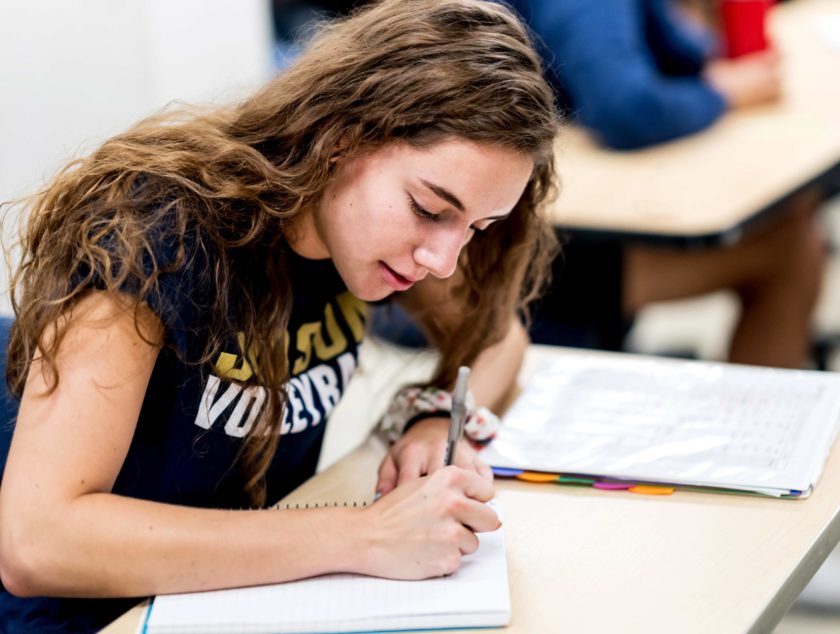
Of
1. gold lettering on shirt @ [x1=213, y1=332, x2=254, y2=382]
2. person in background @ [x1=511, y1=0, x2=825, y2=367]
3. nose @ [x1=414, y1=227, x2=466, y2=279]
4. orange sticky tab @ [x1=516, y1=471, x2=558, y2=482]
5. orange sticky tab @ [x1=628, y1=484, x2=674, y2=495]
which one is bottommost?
person in background @ [x1=511, y1=0, x2=825, y2=367]

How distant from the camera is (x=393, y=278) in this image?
3.68 feet

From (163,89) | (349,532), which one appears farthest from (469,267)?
(163,89)

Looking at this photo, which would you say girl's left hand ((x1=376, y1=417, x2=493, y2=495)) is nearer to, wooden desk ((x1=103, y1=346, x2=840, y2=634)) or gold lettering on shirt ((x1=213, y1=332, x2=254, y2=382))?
wooden desk ((x1=103, y1=346, x2=840, y2=634))

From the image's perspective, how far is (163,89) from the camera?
2.94m

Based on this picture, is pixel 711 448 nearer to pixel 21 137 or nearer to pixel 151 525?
pixel 151 525

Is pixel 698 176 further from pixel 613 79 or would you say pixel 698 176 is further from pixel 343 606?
pixel 343 606

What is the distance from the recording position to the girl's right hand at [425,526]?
3.13ft

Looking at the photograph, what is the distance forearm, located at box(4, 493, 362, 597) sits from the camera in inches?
36.7

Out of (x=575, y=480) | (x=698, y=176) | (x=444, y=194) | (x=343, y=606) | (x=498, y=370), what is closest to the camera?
(x=343, y=606)

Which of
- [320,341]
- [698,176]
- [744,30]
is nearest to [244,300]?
[320,341]

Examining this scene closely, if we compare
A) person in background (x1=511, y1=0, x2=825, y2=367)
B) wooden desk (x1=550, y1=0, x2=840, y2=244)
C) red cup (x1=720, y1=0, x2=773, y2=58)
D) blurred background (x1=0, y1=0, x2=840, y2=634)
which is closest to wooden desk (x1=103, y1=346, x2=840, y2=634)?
wooden desk (x1=550, y1=0, x2=840, y2=244)

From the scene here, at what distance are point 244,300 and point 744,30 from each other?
171 centimetres

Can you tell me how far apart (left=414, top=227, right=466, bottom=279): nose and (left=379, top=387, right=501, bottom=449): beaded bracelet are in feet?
0.74

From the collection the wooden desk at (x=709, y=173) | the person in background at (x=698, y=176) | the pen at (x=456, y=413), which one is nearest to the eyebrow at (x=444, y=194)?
the pen at (x=456, y=413)
